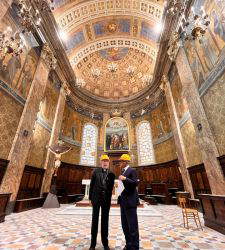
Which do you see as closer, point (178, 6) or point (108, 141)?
point (178, 6)

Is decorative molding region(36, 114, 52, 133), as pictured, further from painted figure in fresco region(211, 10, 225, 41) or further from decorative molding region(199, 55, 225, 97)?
painted figure in fresco region(211, 10, 225, 41)

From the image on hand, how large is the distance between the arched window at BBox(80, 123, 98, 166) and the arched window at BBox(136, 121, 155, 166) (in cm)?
556

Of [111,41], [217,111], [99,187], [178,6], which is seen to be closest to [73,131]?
Answer: [111,41]

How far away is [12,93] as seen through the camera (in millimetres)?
8102

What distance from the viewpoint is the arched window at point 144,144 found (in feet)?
54.5

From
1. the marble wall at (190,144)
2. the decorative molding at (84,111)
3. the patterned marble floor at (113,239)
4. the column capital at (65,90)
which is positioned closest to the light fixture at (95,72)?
the decorative molding at (84,111)

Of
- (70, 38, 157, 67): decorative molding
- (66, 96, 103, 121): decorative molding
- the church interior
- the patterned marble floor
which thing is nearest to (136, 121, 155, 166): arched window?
the church interior

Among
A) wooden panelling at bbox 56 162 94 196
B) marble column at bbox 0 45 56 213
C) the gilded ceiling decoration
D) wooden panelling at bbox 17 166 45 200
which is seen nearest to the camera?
marble column at bbox 0 45 56 213

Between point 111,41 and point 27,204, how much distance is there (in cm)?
1886

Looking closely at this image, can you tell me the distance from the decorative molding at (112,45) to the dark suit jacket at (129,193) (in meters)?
17.2

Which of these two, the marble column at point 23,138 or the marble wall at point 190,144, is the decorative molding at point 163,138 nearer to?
the marble wall at point 190,144

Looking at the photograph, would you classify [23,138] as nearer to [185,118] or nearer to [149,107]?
[185,118]

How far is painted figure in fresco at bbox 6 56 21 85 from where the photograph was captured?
8.01m

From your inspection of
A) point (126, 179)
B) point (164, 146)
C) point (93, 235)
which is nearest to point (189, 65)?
point (164, 146)
